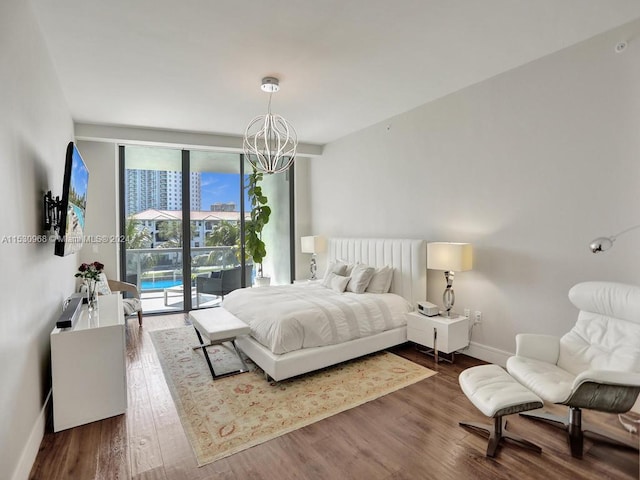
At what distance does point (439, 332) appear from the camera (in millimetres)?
3596

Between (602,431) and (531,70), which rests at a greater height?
(531,70)

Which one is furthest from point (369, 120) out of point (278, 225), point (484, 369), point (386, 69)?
point (484, 369)

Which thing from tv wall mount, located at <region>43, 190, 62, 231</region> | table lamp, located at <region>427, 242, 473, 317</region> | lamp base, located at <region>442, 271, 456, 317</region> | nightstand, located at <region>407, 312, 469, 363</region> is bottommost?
nightstand, located at <region>407, 312, 469, 363</region>

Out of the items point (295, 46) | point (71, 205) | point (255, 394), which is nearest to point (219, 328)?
point (255, 394)

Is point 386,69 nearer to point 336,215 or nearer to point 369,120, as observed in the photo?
point 369,120

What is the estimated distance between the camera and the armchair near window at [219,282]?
6047 millimetres

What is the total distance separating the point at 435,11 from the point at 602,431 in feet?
10.4

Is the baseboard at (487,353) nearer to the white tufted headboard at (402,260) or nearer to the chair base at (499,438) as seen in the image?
the white tufted headboard at (402,260)

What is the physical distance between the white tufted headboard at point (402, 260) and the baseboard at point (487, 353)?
0.76m

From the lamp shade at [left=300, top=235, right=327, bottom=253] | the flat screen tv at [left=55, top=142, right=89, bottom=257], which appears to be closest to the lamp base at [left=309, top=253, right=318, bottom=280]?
the lamp shade at [left=300, top=235, right=327, bottom=253]

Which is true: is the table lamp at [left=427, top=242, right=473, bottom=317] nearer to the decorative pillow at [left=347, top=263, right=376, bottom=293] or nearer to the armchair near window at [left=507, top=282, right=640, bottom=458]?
the decorative pillow at [left=347, top=263, right=376, bottom=293]

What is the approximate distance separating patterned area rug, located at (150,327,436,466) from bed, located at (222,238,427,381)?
15cm

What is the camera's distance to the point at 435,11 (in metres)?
2.41

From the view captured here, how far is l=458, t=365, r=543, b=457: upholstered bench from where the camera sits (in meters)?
2.05
